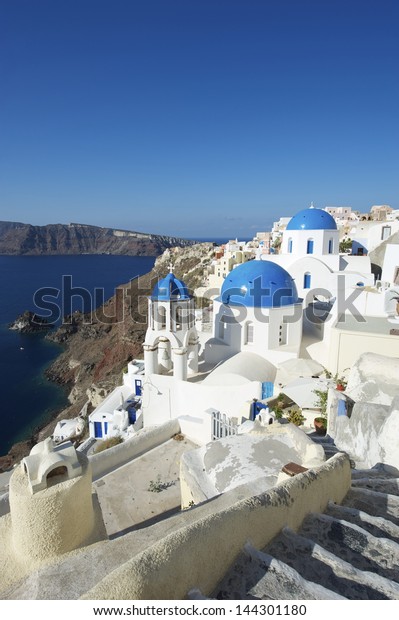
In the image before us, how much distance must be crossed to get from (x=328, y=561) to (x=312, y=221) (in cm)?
2277

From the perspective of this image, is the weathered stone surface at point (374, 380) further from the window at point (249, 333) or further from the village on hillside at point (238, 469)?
the window at point (249, 333)

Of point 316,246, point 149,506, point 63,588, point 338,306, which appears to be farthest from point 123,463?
point 316,246

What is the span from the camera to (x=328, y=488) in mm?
4281

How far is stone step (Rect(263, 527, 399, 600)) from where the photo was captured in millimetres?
2992

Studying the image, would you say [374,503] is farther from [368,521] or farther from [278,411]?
[278,411]

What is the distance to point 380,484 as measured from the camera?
5270mm

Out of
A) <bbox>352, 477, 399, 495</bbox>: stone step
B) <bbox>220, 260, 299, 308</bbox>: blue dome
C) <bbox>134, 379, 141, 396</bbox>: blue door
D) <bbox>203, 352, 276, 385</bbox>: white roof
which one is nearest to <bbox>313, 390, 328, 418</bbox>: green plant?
<bbox>203, 352, 276, 385</bbox>: white roof

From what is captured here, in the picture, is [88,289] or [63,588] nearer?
[63,588]

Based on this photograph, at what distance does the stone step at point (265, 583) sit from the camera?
279 centimetres

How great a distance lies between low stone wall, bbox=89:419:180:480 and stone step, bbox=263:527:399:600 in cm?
794

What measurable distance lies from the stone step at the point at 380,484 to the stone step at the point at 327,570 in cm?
218

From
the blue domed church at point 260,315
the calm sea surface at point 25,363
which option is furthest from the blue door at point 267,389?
the calm sea surface at point 25,363
